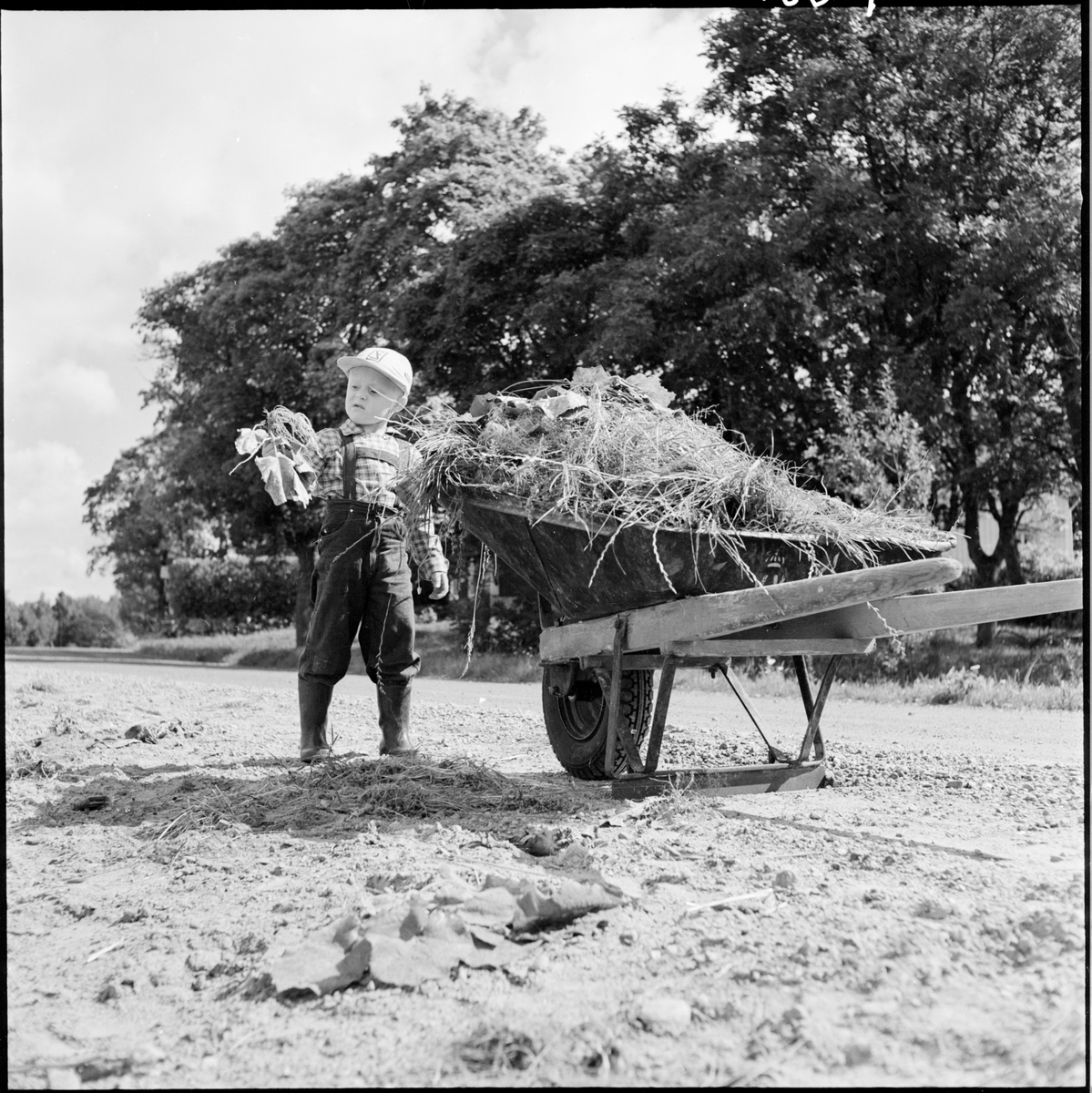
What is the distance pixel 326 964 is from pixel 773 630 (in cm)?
231

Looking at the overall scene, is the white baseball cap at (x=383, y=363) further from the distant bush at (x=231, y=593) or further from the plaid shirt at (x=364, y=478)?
the distant bush at (x=231, y=593)

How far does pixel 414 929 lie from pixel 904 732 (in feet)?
17.3

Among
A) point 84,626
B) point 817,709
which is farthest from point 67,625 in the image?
point 817,709

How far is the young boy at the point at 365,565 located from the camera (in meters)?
5.16

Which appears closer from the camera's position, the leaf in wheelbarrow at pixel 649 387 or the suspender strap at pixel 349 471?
the leaf in wheelbarrow at pixel 649 387

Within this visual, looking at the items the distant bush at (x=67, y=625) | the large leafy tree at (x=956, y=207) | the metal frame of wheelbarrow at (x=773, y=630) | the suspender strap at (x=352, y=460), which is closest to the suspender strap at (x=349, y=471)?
the suspender strap at (x=352, y=460)

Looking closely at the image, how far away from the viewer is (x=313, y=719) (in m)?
5.32

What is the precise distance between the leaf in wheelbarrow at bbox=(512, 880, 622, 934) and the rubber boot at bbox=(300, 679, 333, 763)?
8.73 ft

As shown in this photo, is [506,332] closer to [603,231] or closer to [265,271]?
[603,231]

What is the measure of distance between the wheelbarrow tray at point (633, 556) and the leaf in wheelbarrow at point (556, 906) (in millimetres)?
1208

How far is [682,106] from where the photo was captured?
1670cm

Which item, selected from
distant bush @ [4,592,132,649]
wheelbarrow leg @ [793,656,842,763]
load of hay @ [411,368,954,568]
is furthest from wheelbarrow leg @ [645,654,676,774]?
distant bush @ [4,592,132,649]

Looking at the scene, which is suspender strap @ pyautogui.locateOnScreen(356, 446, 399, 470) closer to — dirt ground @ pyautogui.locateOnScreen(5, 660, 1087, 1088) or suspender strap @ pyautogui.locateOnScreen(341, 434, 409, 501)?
suspender strap @ pyautogui.locateOnScreen(341, 434, 409, 501)

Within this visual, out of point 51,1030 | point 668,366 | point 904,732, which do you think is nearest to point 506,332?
point 668,366
